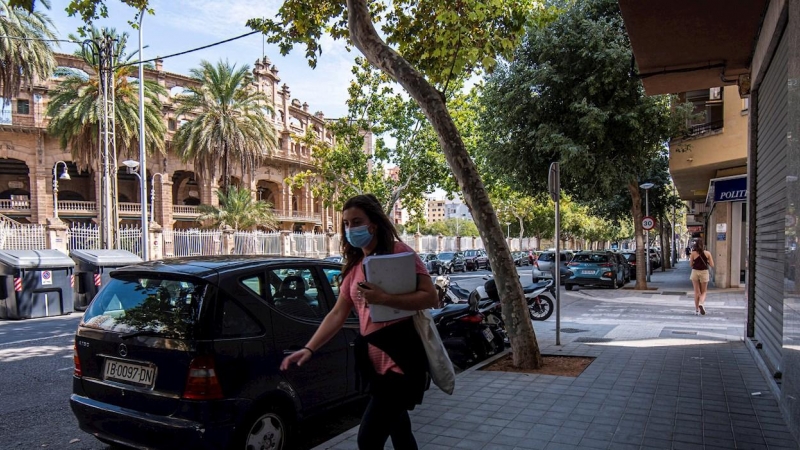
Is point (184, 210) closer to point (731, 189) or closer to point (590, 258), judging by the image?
point (590, 258)

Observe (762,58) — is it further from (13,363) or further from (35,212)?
(35,212)

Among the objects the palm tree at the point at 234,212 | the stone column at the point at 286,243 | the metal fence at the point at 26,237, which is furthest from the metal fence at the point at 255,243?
the metal fence at the point at 26,237

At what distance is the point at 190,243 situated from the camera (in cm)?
2670

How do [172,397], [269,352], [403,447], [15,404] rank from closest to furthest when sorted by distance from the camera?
[403,447]
[172,397]
[269,352]
[15,404]

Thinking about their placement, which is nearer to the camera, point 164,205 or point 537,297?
point 537,297

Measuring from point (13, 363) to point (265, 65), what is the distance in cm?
4686

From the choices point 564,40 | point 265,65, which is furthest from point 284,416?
point 265,65

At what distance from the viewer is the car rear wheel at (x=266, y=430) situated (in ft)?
12.2

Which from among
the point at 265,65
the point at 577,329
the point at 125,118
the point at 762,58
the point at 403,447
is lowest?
the point at 577,329

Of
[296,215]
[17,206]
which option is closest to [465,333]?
[17,206]

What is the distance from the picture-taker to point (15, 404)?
5809 mm

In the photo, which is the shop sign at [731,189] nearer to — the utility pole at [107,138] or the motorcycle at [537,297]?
the motorcycle at [537,297]

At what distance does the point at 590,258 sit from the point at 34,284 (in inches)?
697

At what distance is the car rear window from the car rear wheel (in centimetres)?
78
